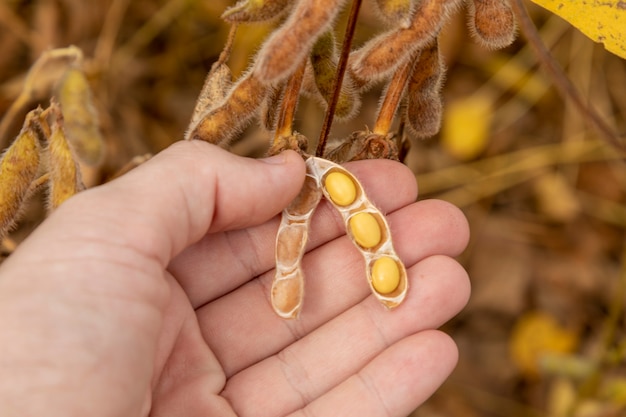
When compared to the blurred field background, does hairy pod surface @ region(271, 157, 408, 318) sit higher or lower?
higher

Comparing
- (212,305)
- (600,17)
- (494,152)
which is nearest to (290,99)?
(212,305)

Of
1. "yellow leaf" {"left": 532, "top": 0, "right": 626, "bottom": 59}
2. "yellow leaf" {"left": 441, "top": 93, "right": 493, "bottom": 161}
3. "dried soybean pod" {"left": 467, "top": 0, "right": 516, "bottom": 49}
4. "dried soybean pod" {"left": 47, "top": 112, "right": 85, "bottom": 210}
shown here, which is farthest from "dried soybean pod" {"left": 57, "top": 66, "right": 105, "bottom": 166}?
"yellow leaf" {"left": 441, "top": 93, "right": 493, "bottom": 161}

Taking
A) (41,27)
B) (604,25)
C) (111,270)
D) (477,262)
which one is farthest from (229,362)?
(41,27)

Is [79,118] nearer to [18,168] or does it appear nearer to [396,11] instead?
[18,168]

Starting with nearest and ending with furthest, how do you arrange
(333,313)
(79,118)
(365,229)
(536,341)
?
(79,118), (365,229), (333,313), (536,341)

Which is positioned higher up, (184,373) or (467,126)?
(184,373)

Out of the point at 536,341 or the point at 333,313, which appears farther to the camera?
the point at 536,341

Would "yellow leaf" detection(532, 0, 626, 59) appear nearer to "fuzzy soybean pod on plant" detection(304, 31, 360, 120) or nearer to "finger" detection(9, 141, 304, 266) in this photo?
"fuzzy soybean pod on plant" detection(304, 31, 360, 120)

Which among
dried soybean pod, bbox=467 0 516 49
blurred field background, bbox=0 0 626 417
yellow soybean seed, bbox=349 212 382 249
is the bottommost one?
blurred field background, bbox=0 0 626 417

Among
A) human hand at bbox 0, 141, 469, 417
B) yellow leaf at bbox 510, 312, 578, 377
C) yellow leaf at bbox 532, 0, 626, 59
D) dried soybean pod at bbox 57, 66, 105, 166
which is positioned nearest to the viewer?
human hand at bbox 0, 141, 469, 417
